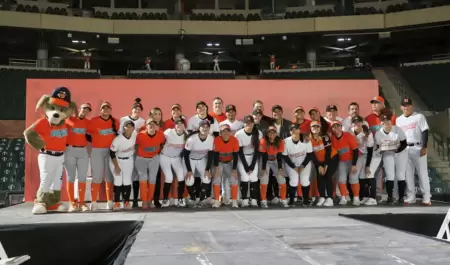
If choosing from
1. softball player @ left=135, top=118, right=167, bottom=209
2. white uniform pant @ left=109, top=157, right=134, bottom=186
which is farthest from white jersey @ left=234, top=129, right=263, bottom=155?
white uniform pant @ left=109, top=157, right=134, bottom=186

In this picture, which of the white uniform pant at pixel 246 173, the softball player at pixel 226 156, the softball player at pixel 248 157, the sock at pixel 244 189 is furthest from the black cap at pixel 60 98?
the sock at pixel 244 189

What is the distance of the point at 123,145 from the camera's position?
A: 6.25 meters

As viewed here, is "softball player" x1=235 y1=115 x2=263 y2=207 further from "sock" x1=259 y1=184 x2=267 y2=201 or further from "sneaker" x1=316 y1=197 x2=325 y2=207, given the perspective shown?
"sneaker" x1=316 y1=197 x2=325 y2=207

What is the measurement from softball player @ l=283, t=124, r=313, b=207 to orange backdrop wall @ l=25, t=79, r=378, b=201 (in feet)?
6.26

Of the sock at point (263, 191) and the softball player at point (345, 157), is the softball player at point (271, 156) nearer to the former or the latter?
the sock at point (263, 191)

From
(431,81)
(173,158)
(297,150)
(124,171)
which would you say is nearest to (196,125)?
(173,158)

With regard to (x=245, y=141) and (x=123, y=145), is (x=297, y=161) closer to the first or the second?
(x=245, y=141)

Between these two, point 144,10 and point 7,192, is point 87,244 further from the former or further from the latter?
point 144,10

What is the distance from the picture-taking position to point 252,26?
25.6m

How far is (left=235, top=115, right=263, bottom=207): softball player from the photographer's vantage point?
256 inches

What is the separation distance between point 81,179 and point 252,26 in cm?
2115

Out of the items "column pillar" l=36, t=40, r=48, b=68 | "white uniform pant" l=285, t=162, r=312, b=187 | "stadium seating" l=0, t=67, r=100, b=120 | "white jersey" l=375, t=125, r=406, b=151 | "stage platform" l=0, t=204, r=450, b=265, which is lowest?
"stage platform" l=0, t=204, r=450, b=265

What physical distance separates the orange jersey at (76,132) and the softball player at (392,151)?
16.1 feet

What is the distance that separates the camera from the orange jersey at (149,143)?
6387mm
